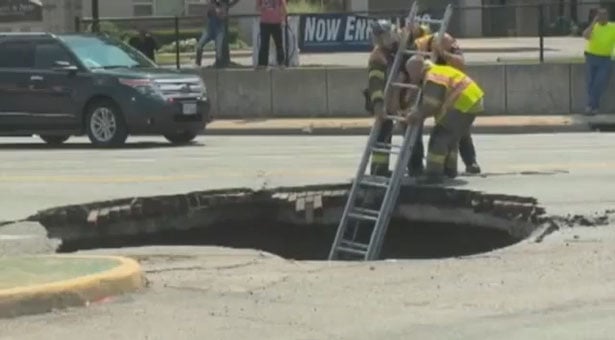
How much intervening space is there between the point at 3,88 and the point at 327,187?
9114 mm

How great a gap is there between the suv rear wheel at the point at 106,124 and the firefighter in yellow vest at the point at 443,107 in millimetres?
7793

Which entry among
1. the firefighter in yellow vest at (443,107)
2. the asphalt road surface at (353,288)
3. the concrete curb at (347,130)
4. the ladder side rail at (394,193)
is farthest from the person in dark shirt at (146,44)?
the ladder side rail at (394,193)

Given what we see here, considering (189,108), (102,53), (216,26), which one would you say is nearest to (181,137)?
(189,108)

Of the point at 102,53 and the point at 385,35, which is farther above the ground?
the point at 385,35

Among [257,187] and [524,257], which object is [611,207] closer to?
[524,257]

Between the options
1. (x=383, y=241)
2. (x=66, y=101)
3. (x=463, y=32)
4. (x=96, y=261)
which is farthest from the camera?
(x=463, y=32)

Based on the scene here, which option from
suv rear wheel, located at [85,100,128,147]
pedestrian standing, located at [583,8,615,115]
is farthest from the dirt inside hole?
pedestrian standing, located at [583,8,615,115]

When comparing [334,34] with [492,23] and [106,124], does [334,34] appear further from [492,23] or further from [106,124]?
[492,23]

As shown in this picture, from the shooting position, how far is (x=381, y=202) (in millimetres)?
11938

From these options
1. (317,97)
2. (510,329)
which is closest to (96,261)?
(510,329)

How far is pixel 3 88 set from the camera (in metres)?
19.8

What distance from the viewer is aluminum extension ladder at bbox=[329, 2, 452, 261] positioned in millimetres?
11258

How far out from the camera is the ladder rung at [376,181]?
1169cm

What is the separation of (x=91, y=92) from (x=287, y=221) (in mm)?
7662
